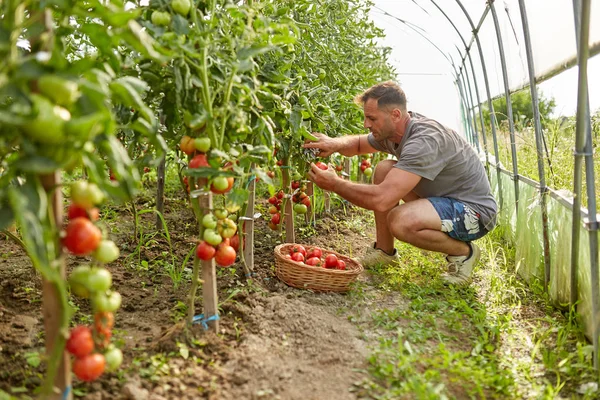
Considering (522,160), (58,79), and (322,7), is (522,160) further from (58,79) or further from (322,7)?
(58,79)

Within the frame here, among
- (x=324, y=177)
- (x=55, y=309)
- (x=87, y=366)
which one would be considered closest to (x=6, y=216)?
(x=55, y=309)

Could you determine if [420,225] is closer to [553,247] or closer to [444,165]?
[444,165]

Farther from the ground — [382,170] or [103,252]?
[103,252]

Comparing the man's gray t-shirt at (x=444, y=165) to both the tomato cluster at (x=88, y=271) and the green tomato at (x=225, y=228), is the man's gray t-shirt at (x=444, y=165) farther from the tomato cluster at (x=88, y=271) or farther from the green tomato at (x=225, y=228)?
the tomato cluster at (x=88, y=271)

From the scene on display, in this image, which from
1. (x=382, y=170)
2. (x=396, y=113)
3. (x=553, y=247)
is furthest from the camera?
(x=382, y=170)

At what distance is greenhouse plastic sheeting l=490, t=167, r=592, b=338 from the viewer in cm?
246

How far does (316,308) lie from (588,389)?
1.17 m

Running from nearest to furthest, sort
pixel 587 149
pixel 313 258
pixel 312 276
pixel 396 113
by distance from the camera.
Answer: pixel 587 149 < pixel 312 276 < pixel 313 258 < pixel 396 113


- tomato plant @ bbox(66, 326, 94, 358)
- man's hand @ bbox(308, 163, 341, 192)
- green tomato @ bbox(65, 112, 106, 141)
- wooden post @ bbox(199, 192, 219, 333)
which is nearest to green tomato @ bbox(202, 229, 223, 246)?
wooden post @ bbox(199, 192, 219, 333)

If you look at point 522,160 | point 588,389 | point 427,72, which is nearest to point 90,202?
point 588,389

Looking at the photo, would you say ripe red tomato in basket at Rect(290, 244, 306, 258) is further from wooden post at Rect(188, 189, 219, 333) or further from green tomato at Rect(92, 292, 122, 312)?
green tomato at Rect(92, 292, 122, 312)

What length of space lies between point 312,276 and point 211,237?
36.9 inches

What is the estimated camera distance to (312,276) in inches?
109

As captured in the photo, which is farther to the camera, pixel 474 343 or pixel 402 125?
pixel 402 125
